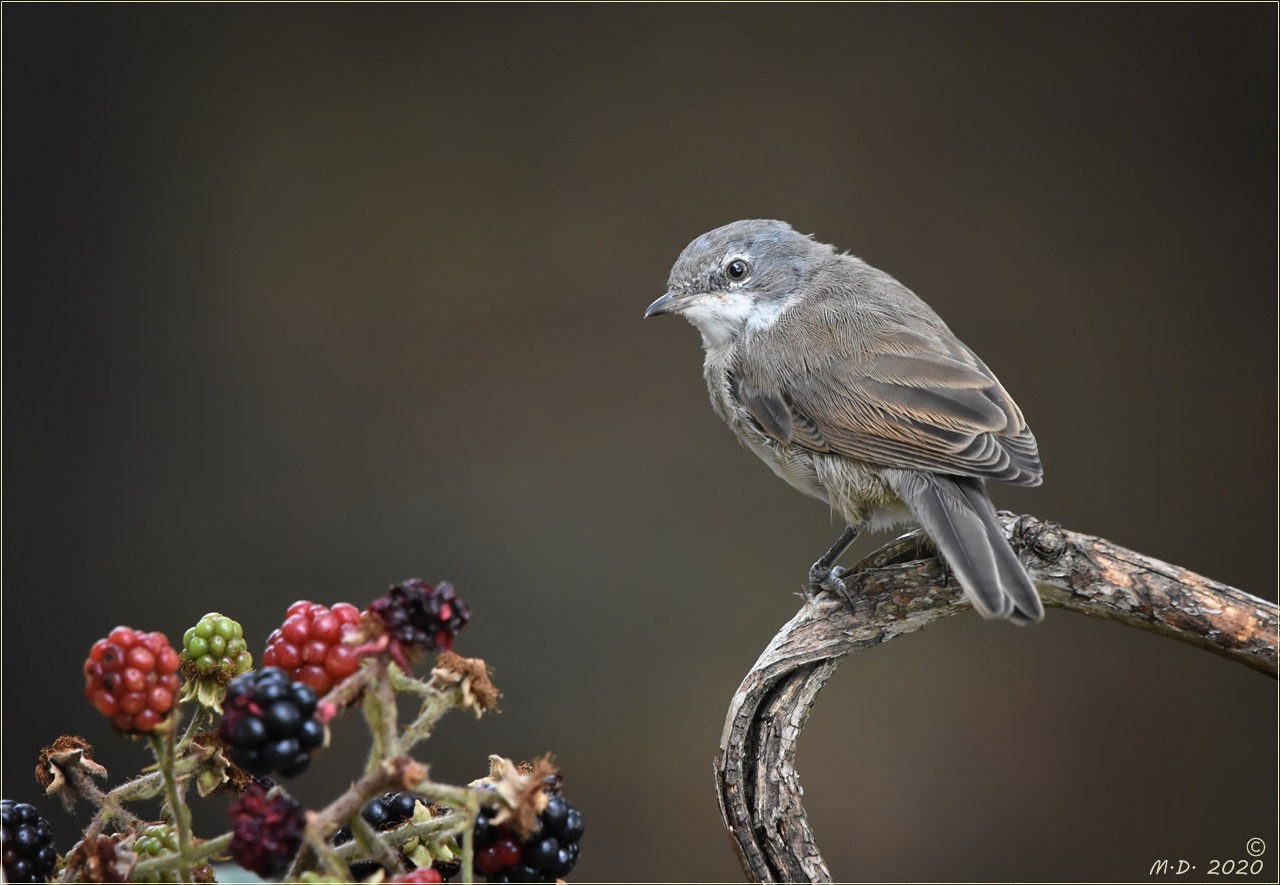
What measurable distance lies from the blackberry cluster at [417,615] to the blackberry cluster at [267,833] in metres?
0.17

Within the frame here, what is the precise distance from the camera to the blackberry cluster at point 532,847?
1.20 metres

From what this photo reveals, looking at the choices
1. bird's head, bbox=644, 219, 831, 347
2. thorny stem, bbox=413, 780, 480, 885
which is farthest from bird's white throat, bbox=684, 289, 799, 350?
thorny stem, bbox=413, 780, 480, 885

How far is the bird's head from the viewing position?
9.94 ft

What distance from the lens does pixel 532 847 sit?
1.21 meters

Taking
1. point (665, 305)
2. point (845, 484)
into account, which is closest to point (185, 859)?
point (845, 484)

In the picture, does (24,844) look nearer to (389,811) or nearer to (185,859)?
(185,859)

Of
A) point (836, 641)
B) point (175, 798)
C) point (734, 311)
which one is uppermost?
point (734, 311)

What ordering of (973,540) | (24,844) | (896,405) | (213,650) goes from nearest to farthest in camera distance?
(24,844) < (213,650) < (973,540) < (896,405)

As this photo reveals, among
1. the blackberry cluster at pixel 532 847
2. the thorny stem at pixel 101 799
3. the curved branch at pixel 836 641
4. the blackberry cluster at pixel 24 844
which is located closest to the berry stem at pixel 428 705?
the blackberry cluster at pixel 532 847

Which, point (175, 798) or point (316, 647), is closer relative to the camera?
point (175, 798)

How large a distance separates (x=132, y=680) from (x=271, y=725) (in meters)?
0.14

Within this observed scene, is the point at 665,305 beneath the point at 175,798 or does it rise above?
above

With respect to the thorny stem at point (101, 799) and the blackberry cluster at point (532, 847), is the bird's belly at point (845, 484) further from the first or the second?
the thorny stem at point (101, 799)

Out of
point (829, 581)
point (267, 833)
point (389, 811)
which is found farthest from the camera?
point (829, 581)
